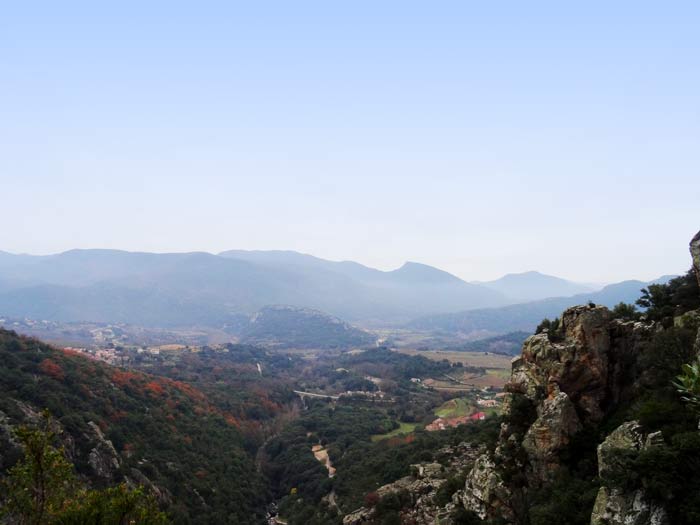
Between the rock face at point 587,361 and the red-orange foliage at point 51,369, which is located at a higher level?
the rock face at point 587,361

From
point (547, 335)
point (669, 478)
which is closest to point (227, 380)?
point (547, 335)

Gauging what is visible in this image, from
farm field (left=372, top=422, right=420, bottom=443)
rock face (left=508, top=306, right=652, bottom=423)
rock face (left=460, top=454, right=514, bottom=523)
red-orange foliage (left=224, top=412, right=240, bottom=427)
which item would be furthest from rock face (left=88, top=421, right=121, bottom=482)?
farm field (left=372, top=422, right=420, bottom=443)

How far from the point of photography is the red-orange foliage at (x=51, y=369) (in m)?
50.1

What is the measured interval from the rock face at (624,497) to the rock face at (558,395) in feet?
13.9

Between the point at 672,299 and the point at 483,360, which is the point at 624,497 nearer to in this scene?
the point at 672,299

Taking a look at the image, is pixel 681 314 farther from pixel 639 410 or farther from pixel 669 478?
pixel 669 478

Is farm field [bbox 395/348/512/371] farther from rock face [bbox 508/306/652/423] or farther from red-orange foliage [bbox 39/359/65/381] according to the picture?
rock face [bbox 508/306/652/423]

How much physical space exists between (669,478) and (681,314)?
12291mm

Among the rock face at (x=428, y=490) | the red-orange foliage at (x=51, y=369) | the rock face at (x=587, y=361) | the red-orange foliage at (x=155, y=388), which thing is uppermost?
the rock face at (x=587, y=361)

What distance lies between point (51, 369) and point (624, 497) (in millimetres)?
58658

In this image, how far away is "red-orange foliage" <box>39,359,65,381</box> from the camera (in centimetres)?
5006

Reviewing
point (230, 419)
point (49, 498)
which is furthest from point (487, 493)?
point (230, 419)

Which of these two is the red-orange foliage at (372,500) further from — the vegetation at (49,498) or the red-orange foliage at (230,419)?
the red-orange foliage at (230,419)

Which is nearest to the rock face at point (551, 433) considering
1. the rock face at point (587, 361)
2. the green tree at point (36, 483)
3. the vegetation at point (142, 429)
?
the rock face at point (587, 361)
